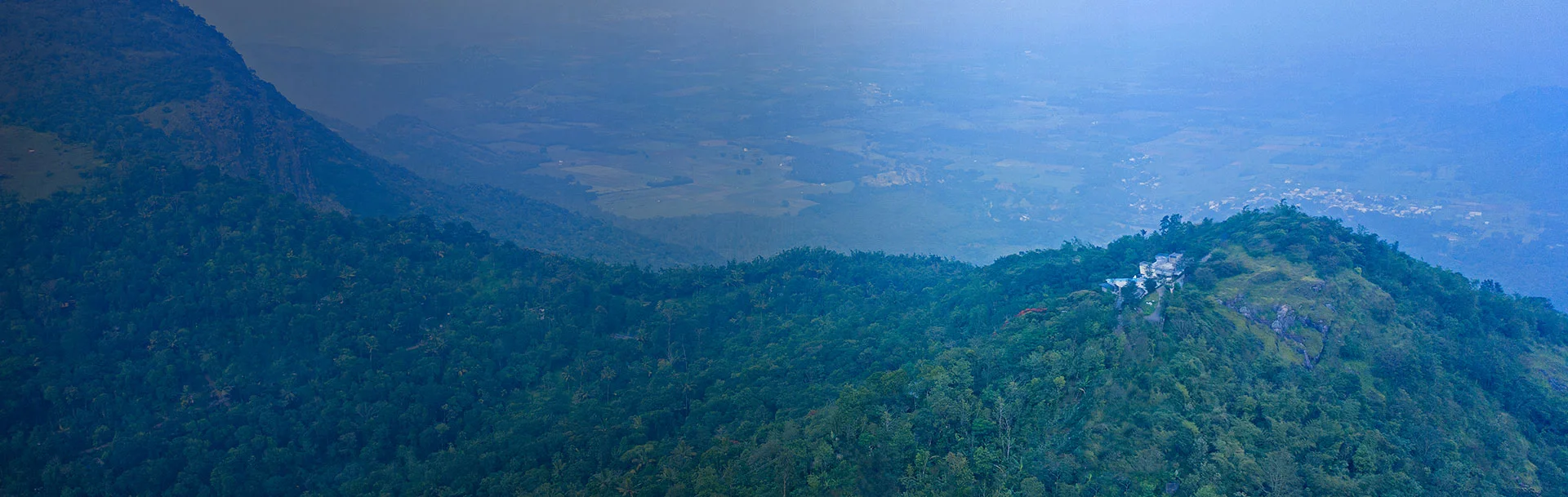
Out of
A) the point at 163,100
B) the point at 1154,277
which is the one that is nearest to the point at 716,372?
the point at 1154,277

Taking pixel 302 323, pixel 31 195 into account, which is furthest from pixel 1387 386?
pixel 31 195

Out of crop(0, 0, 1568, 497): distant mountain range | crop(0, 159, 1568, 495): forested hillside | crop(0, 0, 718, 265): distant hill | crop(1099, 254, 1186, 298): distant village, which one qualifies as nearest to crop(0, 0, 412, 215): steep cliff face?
crop(0, 0, 718, 265): distant hill

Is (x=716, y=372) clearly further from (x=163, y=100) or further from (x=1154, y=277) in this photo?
(x=163, y=100)

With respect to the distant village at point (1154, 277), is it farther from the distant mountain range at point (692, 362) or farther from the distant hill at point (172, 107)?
the distant hill at point (172, 107)

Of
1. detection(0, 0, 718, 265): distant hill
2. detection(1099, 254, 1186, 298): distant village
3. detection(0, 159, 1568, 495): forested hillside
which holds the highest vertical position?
detection(0, 0, 718, 265): distant hill

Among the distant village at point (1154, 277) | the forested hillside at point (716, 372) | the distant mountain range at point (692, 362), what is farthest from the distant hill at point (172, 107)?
the distant village at point (1154, 277)

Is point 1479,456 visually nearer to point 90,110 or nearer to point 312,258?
point 312,258

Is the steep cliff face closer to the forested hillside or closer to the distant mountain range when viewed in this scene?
the distant mountain range
